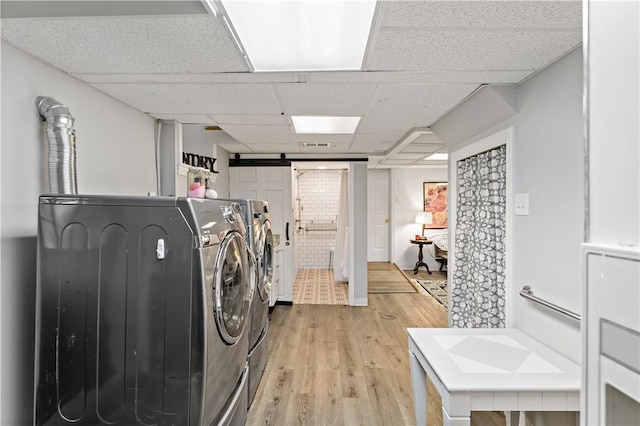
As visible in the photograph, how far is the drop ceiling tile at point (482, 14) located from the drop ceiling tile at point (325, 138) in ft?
6.92

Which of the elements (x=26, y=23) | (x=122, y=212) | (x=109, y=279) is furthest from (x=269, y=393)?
(x=26, y=23)

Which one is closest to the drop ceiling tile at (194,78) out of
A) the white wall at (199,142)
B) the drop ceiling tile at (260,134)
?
the drop ceiling tile at (260,134)

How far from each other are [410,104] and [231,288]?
1.76m

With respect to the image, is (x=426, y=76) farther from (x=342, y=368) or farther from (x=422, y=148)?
(x=422, y=148)

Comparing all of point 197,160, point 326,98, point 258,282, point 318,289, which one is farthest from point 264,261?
point 318,289

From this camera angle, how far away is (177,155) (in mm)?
2777

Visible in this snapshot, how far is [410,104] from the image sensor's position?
2299 mm

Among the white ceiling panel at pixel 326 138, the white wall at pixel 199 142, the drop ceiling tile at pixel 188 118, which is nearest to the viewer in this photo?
the drop ceiling tile at pixel 188 118

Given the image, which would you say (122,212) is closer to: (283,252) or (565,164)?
(565,164)

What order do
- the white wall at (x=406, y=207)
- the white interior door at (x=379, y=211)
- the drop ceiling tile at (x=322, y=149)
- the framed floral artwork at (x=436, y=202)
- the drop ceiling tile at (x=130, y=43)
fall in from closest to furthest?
1. the drop ceiling tile at (x=130, y=43)
2. the drop ceiling tile at (x=322, y=149)
3. the framed floral artwork at (x=436, y=202)
4. the white wall at (x=406, y=207)
5. the white interior door at (x=379, y=211)

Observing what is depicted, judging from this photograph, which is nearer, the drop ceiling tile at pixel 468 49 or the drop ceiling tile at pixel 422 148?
the drop ceiling tile at pixel 468 49

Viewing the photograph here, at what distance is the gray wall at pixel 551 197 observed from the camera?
149 cm

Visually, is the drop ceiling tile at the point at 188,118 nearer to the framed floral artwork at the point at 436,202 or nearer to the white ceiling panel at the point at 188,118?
the white ceiling panel at the point at 188,118

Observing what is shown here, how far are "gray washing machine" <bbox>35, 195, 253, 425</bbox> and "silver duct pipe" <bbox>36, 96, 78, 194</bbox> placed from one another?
16cm
